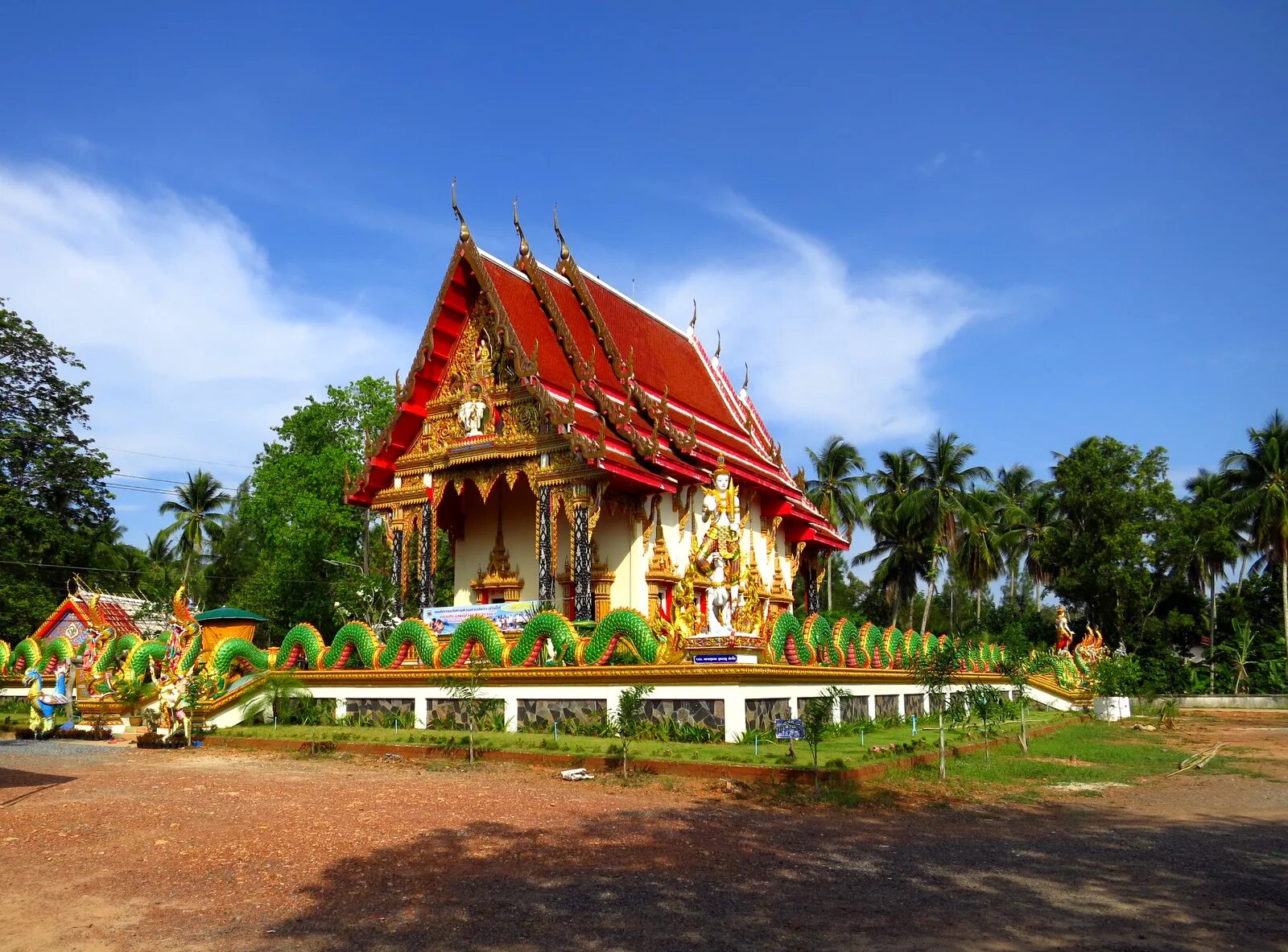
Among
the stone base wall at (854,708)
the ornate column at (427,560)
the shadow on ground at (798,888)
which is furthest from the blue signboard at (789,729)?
the ornate column at (427,560)

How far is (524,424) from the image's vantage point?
2106 centimetres

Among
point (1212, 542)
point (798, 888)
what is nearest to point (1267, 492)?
point (1212, 542)

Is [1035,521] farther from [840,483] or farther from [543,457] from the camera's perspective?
[543,457]

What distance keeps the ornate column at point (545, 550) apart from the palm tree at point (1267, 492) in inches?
1246

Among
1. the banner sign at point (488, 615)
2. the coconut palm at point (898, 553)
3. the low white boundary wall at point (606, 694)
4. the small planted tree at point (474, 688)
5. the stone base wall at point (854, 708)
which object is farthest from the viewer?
the coconut palm at point (898, 553)

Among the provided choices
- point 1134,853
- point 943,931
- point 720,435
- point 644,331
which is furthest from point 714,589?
point 644,331

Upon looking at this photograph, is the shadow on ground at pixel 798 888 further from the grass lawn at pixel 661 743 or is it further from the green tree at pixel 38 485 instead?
the green tree at pixel 38 485

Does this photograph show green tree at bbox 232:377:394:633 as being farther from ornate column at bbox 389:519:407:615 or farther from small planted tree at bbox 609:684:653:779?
small planted tree at bbox 609:684:653:779

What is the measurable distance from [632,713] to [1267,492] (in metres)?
35.7

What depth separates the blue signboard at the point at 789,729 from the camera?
12.2 m

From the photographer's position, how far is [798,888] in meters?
6.25

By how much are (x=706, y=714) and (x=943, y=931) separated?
759 cm

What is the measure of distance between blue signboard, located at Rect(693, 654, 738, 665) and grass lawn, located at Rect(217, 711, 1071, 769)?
1.01m

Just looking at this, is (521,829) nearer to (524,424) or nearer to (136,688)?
(136,688)
